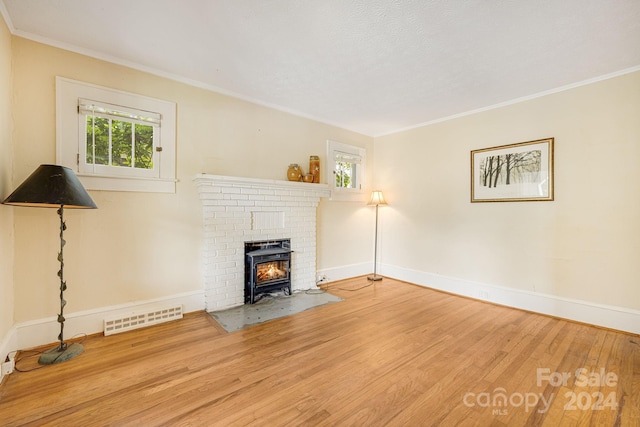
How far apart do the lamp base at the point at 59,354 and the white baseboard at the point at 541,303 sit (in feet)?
14.3

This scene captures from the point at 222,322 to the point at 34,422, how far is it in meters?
1.45

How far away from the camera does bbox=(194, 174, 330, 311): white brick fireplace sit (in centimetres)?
313

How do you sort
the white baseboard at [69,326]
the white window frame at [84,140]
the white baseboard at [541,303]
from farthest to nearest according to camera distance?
the white baseboard at [541,303], the white window frame at [84,140], the white baseboard at [69,326]

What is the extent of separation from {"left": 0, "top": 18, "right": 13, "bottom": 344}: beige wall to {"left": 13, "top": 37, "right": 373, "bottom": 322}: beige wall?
9 cm

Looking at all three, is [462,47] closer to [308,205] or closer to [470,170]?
[470,170]

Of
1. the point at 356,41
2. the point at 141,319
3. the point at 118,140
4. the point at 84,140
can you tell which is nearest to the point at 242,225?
the point at 141,319

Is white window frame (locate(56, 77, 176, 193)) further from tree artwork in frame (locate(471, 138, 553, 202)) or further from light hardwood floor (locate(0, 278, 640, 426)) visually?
tree artwork in frame (locate(471, 138, 553, 202))

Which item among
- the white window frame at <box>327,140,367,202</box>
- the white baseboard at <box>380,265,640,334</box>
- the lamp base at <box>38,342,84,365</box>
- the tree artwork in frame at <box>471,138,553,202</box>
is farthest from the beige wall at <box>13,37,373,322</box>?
the white baseboard at <box>380,265,640,334</box>

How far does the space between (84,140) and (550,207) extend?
16.9ft

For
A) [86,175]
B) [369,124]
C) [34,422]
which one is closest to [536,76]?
[369,124]

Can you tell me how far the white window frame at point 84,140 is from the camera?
7.88 feet

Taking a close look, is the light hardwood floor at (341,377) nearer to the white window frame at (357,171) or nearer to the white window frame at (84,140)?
the white window frame at (84,140)

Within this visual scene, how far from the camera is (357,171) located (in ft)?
16.3

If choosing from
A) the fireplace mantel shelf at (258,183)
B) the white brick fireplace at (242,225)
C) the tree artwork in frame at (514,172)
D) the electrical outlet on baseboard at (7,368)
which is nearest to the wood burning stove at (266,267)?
the white brick fireplace at (242,225)
